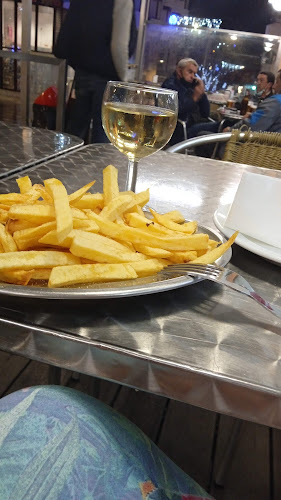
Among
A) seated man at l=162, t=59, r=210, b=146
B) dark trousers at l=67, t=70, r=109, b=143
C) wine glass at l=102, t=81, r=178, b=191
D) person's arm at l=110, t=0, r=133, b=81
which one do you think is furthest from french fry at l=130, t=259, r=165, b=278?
seated man at l=162, t=59, r=210, b=146

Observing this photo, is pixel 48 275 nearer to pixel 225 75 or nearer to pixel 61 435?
pixel 61 435

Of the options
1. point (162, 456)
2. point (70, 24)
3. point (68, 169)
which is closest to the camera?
point (162, 456)

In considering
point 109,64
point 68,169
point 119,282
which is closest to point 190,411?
point 68,169

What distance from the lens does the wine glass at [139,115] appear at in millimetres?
823

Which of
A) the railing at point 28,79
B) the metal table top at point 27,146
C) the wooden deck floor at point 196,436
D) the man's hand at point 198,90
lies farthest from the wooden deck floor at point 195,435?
the man's hand at point 198,90

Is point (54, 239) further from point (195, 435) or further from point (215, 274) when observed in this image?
point (195, 435)

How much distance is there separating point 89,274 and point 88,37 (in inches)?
130

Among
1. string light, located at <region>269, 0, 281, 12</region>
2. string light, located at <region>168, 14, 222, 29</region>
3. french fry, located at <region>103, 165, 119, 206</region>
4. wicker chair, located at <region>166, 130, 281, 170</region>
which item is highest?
string light, located at <region>269, 0, 281, 12</region>

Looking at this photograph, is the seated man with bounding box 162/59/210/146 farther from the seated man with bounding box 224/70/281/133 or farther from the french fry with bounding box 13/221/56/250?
the french fry with bounding box 13/221/56/250

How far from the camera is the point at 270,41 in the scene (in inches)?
242

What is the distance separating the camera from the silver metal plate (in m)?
0.47

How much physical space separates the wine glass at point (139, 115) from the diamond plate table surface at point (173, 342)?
39cm

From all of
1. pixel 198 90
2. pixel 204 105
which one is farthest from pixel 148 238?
pixel 204 105

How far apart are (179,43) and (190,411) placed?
585 cm
